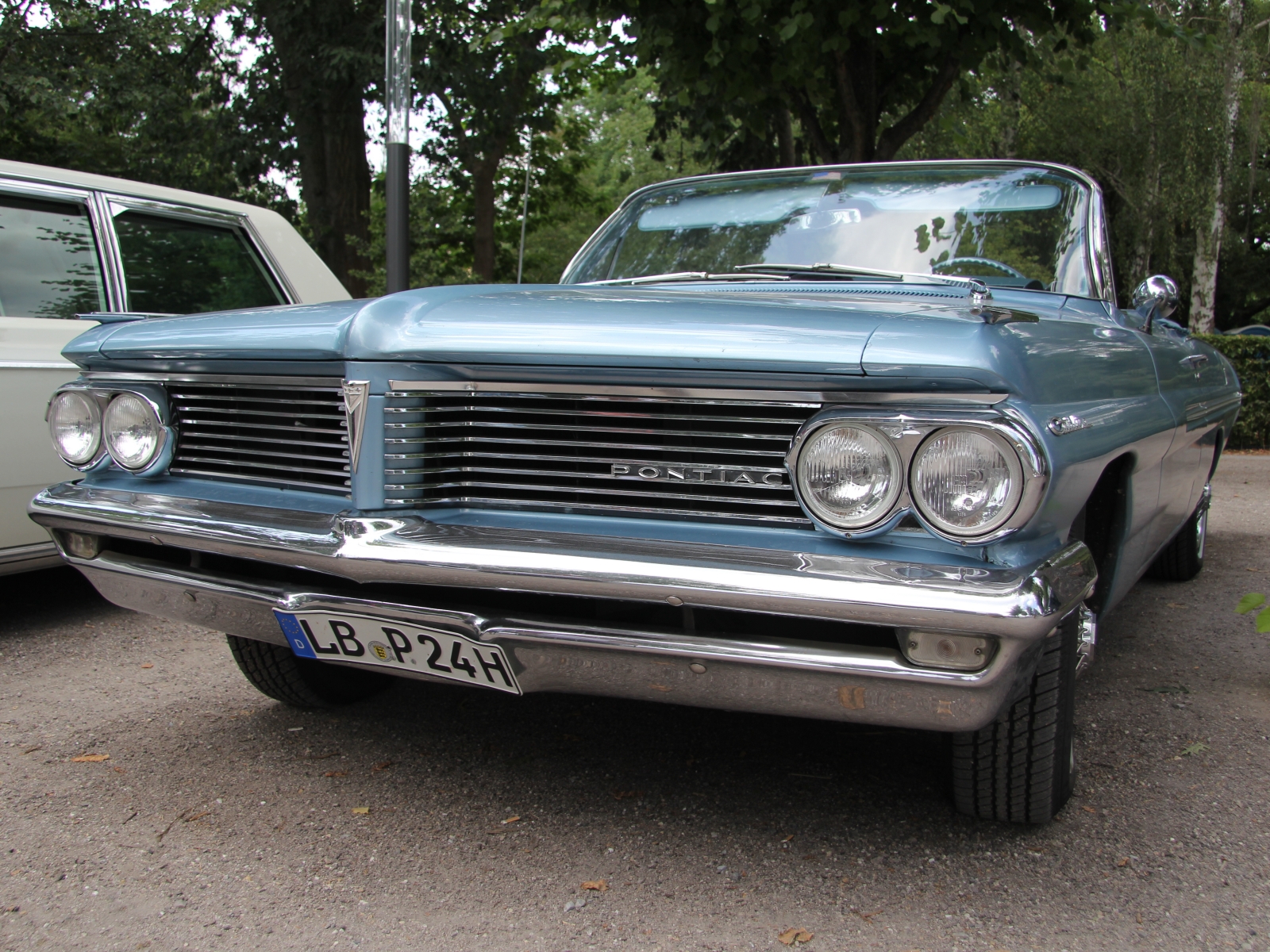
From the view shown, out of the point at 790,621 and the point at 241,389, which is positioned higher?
the point at 241,389

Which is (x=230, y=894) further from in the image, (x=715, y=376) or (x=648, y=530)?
(x=715, y=376)

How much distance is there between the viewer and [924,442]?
198 cm

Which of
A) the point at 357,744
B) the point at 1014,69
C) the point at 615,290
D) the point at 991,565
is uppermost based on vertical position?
the point at 1014,69

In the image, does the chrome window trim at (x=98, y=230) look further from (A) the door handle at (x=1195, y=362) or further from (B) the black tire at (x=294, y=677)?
(A) the door handle at (x=1195, y=362)

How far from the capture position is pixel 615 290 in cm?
261

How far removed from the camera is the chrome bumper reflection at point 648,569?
6.14ft

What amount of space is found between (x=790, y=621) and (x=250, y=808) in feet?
4.83

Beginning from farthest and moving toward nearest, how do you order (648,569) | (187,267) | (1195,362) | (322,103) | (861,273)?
(322,103) → (187,267) → (1195,362) → (861,273) → (648,569)

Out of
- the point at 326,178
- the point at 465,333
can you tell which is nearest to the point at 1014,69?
the point at 326,178

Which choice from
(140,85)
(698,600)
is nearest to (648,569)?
(698,600)

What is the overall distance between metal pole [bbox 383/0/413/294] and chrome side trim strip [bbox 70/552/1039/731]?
17.9ft

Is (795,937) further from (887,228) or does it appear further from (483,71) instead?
(483,71)

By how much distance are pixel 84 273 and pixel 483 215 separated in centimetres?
1499

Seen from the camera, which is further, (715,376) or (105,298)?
(105,298)
